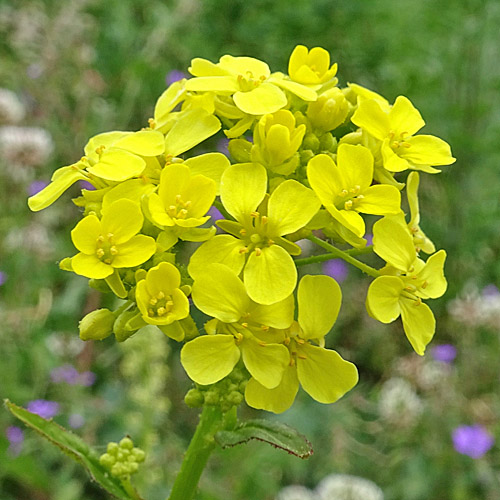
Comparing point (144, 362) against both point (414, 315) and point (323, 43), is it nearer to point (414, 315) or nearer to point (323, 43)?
point (414, 315)

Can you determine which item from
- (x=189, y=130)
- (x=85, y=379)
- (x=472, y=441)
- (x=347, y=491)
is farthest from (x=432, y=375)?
(x=189, y=130)

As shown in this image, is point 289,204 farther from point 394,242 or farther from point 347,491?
point 347,491

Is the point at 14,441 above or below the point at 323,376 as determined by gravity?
below

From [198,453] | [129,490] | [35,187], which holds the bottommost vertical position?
[35,187]

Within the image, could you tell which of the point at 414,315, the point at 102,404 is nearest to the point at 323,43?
the point at 102,404

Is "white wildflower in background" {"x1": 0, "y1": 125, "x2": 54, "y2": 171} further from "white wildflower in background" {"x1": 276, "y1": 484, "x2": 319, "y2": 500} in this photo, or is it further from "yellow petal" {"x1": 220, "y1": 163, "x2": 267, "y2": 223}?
"yellow petal" {"x1": 220, "y1": 163, "x2": 267, "y2": 223}

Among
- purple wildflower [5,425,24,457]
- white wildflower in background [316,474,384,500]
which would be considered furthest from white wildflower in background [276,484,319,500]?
purple wildflower [5,425,24,457]
